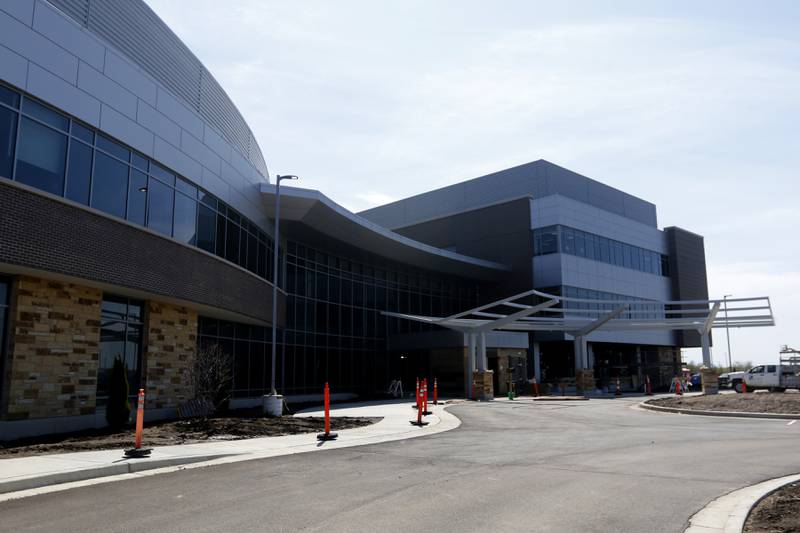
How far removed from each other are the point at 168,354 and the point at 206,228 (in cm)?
462

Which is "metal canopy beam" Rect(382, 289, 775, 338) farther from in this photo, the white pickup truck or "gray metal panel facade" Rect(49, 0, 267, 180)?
"gray metal panel facade" Rect(49, 0, 267, 180)

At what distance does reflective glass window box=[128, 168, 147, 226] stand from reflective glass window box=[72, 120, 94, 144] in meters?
1.83

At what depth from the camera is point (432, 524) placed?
679 cm

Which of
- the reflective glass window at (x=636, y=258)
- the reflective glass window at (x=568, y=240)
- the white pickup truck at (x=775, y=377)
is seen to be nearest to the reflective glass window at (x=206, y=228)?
the white pickup truck at (x=775, y=377)

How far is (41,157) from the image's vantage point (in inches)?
631

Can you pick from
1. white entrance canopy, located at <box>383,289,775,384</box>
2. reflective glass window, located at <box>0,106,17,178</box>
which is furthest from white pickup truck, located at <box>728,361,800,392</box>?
reflective glass window, located at <box>0,106,17,178</box>

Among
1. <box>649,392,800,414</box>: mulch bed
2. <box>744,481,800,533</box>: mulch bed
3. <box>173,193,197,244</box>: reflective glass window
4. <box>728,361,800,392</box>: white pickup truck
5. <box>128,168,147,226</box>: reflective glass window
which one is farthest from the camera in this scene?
<box>728,361,800,392</box>: white pickup truck

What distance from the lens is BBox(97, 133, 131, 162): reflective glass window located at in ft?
59.8

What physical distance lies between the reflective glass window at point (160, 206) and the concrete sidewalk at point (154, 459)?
707cm

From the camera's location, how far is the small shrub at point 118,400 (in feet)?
58.0

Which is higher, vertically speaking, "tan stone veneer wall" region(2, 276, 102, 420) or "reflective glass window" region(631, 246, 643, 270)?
"reflective glass window" region(631, 246, 643, 270)

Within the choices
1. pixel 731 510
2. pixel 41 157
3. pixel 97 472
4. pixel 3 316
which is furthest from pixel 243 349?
pixel 731 510

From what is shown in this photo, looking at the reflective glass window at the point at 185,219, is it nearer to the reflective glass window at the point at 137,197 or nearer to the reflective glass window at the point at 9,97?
the reflective glass window at the point at 137,197

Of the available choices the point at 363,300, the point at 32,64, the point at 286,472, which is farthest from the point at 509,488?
the point at 363,300
